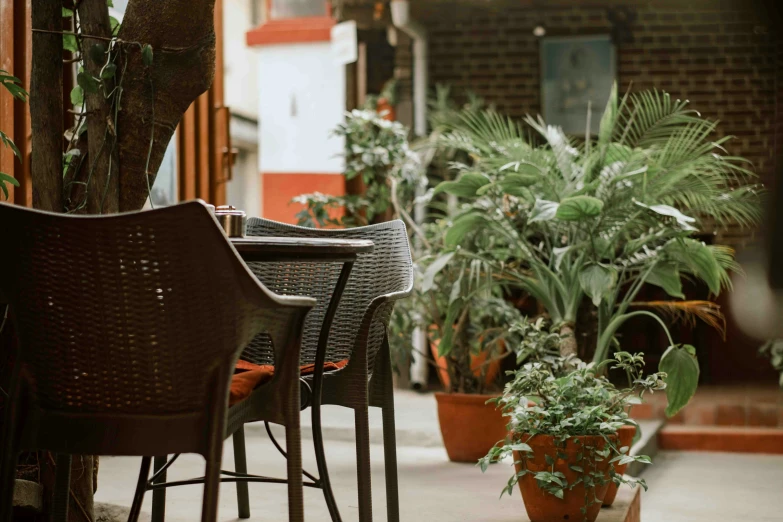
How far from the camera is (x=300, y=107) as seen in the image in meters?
7.81

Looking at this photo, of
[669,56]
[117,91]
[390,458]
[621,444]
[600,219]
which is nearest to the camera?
[117,91]

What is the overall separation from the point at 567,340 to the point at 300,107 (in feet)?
15.0

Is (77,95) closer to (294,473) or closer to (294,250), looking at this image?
(294,250)

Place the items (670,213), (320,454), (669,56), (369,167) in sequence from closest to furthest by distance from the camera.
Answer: (320,454) → (670,213) → (369,167) → (669,56)

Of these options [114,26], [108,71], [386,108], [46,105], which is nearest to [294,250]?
[108,71]

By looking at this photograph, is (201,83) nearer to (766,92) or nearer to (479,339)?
(479,339)

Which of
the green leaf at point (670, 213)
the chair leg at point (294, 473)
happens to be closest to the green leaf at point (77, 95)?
the chair leg at point (294, 473)

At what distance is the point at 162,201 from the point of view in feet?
15.2

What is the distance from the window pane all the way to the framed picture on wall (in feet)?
6.56

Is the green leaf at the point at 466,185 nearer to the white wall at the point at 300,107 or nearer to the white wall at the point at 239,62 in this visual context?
the white wall at the point at 300,107

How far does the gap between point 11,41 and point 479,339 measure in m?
2.25

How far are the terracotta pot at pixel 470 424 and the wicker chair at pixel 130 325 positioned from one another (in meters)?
2.50

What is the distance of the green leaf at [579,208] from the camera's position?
3371 mm

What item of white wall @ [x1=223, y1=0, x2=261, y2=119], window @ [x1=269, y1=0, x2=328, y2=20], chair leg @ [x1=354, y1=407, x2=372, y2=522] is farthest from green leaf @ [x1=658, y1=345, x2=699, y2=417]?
white wall @ [x1=223, y1=0, x2=261, y2=119]
